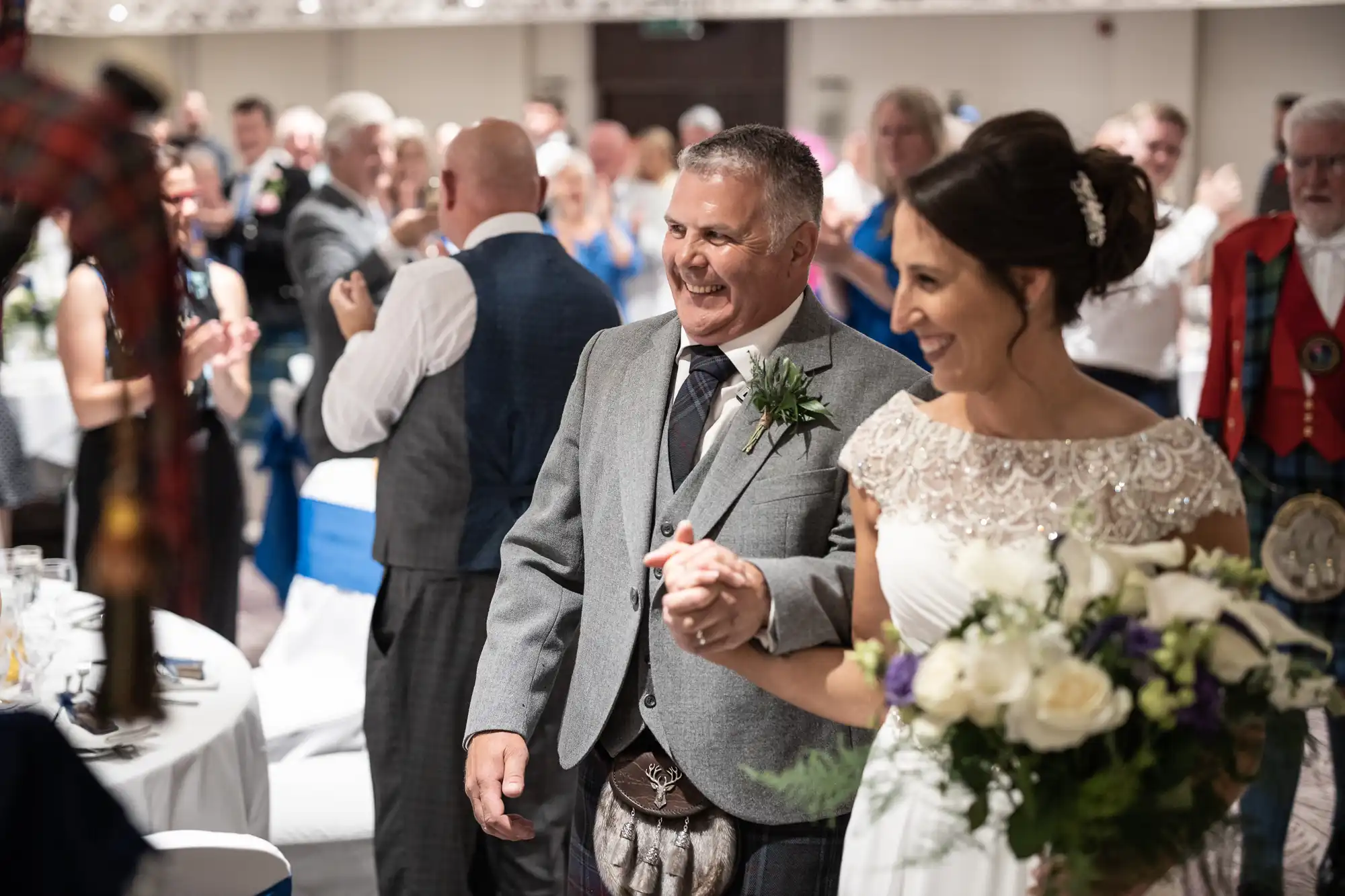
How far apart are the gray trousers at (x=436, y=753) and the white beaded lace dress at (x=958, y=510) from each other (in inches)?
57.6

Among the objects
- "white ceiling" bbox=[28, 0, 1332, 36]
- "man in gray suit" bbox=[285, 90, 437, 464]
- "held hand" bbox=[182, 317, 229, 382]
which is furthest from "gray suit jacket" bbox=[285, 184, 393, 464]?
"white ceiling" bbox=[28, 0, 1332, 36]

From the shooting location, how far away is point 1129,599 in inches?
57.3

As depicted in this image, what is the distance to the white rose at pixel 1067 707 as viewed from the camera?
1364 millimetres

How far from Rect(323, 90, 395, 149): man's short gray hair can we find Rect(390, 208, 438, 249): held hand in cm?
169

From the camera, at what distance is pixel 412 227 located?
5023mm

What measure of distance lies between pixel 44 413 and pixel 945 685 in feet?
17.6

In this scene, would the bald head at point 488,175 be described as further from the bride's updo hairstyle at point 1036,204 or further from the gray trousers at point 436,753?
the bride's updo hairstyle at point 1036,204

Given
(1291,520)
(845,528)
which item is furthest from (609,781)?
(1291,520)

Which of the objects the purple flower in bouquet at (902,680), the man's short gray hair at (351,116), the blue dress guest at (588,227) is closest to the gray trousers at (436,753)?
the purple flower in bouquet at (902,680)

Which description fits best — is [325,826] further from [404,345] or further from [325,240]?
[325,240]

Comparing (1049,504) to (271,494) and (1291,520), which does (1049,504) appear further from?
(271,494)

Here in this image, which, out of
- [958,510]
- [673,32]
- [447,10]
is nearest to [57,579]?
[958,510]

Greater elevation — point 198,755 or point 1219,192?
point 1219,192

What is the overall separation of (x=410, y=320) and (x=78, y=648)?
93 cm
